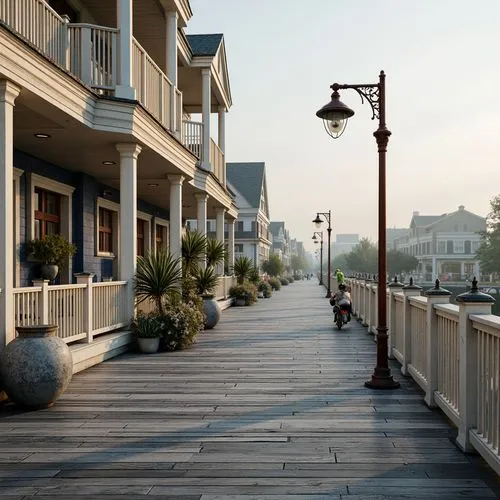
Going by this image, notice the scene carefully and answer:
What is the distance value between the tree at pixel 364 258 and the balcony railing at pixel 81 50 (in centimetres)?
8971

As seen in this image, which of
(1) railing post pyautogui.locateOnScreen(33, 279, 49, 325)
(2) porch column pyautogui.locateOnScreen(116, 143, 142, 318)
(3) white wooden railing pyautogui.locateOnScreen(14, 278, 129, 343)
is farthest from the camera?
(2) porch column pyautogui.locateOnScreen(116, 143, 142, 318)

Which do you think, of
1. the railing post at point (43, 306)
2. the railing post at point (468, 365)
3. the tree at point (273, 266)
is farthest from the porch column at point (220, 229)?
the tree at point (273, 266)

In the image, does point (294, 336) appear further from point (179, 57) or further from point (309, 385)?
point (179, 57)

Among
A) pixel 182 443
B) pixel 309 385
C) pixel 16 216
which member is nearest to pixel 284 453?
pixel 182 443

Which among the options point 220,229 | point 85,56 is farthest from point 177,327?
point 220,229

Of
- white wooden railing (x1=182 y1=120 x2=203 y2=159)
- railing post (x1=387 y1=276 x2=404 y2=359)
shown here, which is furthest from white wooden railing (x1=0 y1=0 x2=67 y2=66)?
white wooden railing (x1=182 y1=120 x2=203 y2=159)

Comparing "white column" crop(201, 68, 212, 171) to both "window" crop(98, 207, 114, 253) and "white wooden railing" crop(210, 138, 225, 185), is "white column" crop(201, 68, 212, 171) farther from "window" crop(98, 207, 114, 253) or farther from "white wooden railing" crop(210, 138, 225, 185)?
"window" crop(98, 207, 114, 253)

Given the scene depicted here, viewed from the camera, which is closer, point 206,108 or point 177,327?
point 177,327

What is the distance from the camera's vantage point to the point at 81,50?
10055 mm

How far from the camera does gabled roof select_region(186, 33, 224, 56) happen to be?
18.1 metres

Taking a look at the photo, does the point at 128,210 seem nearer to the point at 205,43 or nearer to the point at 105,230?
the point at 105,230

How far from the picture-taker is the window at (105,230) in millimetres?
15914

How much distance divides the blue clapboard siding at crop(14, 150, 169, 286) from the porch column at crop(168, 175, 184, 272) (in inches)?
82.9

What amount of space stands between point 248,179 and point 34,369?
62199 mm
